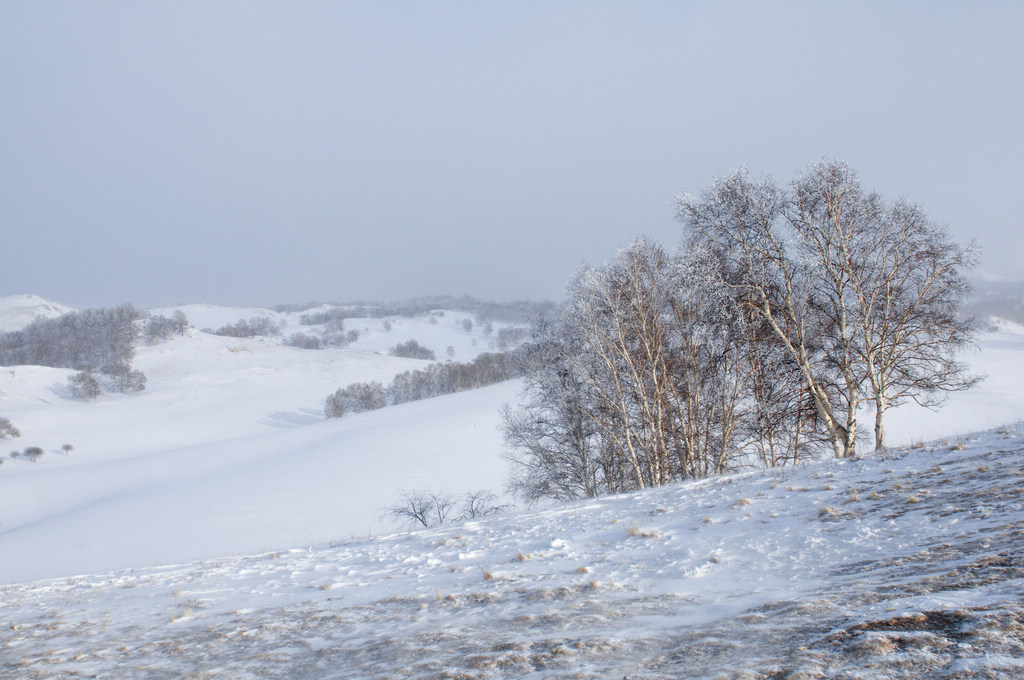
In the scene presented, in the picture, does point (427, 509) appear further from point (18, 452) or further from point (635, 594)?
point (18, 452)

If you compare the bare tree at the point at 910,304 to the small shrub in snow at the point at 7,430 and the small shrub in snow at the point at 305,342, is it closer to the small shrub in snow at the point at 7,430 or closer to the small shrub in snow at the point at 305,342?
the small shrub in snow at the point at 7,430

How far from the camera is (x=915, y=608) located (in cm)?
345

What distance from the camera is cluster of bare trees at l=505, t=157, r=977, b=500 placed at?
13227 millimetres

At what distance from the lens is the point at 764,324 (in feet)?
46.6

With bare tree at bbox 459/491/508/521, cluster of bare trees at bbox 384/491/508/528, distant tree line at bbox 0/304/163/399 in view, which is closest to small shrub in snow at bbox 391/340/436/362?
distant tree line at bbox 0/304/163/399

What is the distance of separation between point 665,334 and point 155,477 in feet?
172

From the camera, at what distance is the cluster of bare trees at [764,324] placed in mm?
13227

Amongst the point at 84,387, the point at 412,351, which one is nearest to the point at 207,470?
the point at 84,387

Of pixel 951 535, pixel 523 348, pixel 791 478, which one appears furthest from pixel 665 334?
pixel 951 535

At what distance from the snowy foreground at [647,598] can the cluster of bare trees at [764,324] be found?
18.0 feet

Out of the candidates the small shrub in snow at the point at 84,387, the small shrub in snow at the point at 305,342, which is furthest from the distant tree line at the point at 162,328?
the small shrub in snow at the point at 305,342

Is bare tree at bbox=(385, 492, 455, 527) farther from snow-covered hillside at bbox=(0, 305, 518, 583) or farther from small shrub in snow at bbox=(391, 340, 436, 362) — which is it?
small shrub in snow at bbox=(391, 340, 436, 362)

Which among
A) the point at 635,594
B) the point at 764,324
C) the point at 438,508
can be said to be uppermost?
the point at 764,324

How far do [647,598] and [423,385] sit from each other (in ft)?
346
